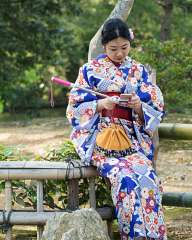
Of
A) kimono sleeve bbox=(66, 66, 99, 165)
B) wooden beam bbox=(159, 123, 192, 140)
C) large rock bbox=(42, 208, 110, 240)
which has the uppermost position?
kimono sleeve bbox=(66, 66, 99, 165)

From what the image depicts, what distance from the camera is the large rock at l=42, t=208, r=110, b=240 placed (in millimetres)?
3490

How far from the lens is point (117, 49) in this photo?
4.19m

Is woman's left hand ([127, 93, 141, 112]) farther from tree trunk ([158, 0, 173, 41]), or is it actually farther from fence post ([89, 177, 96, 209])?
tree trunk ([158, 0, 173, 41])

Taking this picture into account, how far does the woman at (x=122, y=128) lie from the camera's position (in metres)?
3.96

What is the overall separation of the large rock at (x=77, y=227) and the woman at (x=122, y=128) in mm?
395

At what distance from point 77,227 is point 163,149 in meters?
5.09

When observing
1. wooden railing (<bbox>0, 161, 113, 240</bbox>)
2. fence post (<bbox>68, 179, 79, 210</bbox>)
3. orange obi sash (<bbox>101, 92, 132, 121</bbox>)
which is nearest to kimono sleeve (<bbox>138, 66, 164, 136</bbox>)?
orange obi sash (<bbox>101, 92, 132, 121</bbox>)

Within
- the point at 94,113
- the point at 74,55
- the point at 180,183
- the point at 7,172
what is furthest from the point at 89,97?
the point at 74,55

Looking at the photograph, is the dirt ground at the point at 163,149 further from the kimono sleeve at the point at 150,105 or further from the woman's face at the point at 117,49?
the woman's face at the point at 117,49

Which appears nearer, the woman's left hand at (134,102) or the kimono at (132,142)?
the kimono at (132,142)

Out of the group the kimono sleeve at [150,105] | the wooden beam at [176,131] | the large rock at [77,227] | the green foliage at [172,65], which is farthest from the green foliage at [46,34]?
the large rock at [77,227]

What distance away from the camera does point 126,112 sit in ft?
13.9

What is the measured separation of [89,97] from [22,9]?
9027mm

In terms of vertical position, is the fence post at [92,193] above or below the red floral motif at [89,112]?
below
